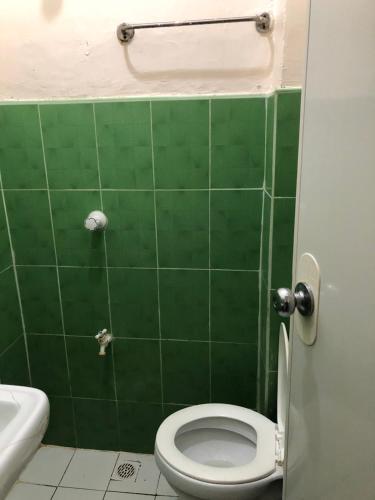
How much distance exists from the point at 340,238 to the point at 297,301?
205mm

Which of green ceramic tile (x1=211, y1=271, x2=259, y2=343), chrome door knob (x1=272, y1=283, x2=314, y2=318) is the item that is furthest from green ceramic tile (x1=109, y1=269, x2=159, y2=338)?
chrome door knob (x1=272, y1=283, x2=314, y2=318)

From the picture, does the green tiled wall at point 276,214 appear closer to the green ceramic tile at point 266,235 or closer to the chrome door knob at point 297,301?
the green ceramic tile at point 266,235

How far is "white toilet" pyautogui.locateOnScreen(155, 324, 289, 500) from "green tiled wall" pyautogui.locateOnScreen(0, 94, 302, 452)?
0.62 ft

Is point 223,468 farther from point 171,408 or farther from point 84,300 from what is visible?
point 84,300

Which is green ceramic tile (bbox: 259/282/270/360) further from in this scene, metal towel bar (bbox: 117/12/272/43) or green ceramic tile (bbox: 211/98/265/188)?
metal towel bar (bbox: 117/12/272/43)

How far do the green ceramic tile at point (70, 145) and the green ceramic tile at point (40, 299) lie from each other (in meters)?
0.41

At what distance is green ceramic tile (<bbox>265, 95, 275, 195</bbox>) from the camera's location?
1.30m

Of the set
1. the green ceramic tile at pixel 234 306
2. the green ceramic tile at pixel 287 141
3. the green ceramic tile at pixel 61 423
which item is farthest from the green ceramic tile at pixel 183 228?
the green ceramic tile at pixel 61 423

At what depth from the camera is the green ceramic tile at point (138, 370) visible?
1.72 metres

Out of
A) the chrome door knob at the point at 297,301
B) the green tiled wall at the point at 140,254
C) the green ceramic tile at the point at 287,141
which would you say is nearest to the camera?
the chrome door knob at the point at 297,301

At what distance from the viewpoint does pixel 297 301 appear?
0.74 metres

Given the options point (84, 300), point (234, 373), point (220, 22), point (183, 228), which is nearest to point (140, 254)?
point (183, 228)

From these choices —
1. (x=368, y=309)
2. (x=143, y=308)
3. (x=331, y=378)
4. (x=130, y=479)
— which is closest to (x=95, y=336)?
(x=143, y=308)

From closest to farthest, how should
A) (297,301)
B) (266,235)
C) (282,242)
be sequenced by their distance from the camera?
1. (297,301)
2. (282,242)
3. (266,235)
